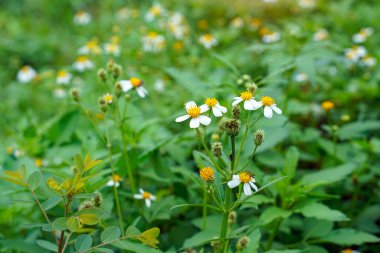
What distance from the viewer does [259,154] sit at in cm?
210

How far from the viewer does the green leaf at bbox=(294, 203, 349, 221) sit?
4.84 feet

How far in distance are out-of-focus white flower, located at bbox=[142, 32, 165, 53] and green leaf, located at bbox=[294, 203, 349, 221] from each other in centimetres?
187

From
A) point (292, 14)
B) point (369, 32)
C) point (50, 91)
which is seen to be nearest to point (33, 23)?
point (50, 91)

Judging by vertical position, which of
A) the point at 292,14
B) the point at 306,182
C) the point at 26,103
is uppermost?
the point at 292,14

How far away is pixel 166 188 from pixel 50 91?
2.21 m

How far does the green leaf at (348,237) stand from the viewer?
1626 mm

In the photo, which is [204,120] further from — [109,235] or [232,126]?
[109,235]

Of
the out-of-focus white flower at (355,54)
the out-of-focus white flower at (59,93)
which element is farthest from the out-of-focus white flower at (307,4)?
the out-of-focus white flower at (59,93)

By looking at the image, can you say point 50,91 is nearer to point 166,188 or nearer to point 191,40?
point 191,40

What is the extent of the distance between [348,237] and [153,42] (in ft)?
6.37

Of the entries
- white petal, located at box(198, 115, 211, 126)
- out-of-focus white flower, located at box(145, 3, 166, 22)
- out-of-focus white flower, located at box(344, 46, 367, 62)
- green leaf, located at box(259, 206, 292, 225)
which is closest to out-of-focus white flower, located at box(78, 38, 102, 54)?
out-of-focus white flower, located at box(145, 3, 166, 22)

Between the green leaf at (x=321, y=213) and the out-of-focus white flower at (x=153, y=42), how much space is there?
187 cm

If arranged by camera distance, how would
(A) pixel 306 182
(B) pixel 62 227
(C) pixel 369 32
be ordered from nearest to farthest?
1. (B) pixel 62 227
2. (A) pixel 306 182
3. (C) pixel 369 32

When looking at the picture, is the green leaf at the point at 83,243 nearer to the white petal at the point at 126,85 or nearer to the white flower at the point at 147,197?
the white flower at the point at 147,197
